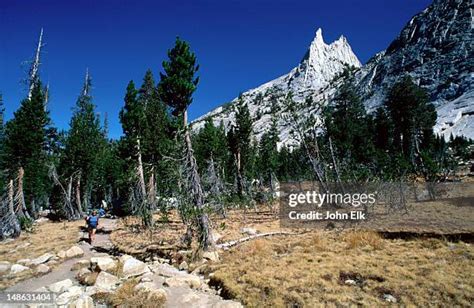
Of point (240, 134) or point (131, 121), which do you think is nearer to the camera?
point (131, 121)

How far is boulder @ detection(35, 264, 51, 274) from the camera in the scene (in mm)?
12684

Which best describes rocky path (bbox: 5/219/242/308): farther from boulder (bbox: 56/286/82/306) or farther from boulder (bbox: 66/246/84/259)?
boulder (bbox: 66/246/84/259)

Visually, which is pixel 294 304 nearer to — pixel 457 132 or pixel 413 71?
pixel 457 132

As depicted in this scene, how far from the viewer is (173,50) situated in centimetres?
1562

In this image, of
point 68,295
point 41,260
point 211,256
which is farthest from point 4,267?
point 211,256

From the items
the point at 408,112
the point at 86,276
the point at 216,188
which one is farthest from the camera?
the point at 408,112

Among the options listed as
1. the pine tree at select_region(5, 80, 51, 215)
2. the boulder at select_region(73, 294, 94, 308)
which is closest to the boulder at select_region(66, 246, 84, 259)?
the boulder at select_region(73, 294, 94, 308)

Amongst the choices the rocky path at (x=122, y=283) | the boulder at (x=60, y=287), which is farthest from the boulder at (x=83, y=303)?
the boulder at (x=60, y=287)

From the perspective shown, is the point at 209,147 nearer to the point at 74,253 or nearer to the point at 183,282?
the point at 74,253

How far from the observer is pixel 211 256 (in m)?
13.7

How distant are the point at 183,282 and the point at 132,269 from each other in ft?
9.44

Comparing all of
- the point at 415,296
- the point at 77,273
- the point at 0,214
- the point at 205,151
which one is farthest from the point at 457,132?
the point at 0,214

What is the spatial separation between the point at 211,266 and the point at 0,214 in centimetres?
2301

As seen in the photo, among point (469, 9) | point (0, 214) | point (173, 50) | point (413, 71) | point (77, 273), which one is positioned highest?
point (469, 9)
